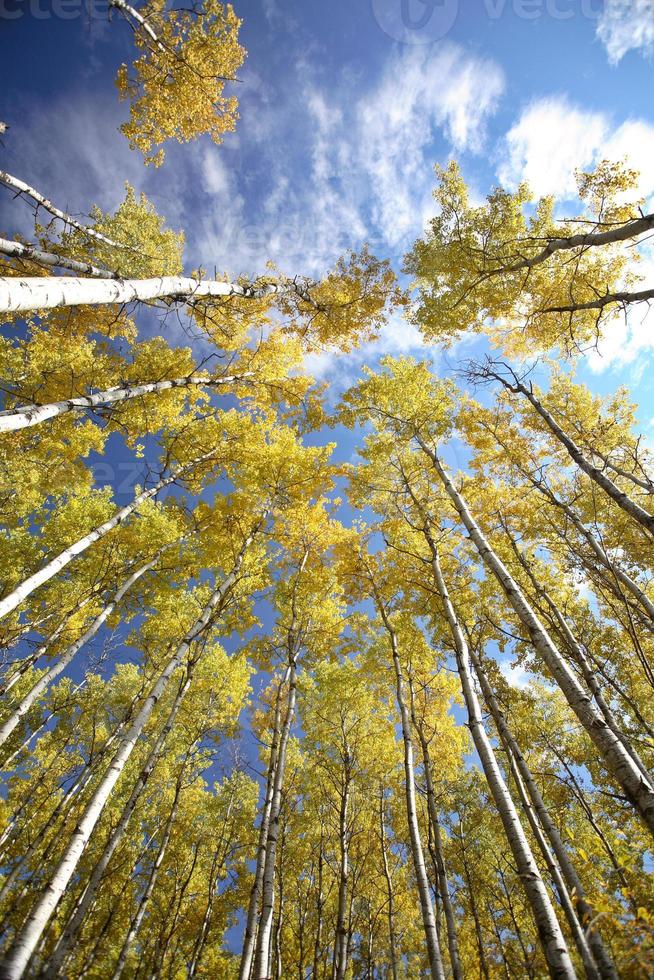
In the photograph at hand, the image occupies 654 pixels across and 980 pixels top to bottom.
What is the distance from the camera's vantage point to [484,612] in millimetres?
7867

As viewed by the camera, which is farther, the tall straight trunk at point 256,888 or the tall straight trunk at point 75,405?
the tall straight trunk at point 256,888

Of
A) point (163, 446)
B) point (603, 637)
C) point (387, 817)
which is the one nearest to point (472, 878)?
point (387, 817)

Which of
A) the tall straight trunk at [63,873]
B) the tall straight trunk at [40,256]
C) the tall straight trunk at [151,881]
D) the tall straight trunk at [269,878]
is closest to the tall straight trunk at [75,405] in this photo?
the tall straight trunk at [40,256]

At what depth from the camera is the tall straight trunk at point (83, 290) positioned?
280cm

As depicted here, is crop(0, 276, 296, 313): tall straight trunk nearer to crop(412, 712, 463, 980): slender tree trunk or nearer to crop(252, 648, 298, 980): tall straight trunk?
crop(252, 648, 298, 980): tall straight trunk

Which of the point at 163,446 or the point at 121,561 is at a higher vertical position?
the point at 163,446

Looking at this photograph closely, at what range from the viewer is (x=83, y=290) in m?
3.34

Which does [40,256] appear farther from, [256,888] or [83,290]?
[256,888]

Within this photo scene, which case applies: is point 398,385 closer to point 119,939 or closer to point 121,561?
point 121,561

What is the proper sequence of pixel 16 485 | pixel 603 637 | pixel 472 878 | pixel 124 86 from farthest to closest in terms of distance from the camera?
pixel 472 878
pixel 16 485
pixel 603 637
pixel 124 86

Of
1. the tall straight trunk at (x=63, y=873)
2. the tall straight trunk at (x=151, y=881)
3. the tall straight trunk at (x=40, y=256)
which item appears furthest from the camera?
the tall straight trunk at (x=151, y=881)

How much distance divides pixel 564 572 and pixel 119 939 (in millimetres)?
17733

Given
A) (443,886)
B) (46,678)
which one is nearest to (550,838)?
(443,886)

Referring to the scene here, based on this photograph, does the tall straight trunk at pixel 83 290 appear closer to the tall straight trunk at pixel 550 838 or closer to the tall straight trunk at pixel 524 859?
the tall straight trunk at pixel 524 859
